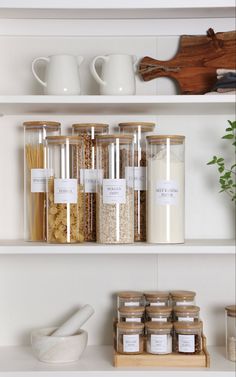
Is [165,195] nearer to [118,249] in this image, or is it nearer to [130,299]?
[118,249]

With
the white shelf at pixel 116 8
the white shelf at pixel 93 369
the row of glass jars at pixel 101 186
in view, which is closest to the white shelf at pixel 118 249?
the row of glass jars at pixel 101 186

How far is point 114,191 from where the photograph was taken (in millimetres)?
1691

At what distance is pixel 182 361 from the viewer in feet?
5.56

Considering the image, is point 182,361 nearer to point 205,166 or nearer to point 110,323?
point 110,323

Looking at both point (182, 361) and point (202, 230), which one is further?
point (202, 230)

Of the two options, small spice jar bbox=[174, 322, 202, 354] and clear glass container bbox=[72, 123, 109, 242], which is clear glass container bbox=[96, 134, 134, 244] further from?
small spice jar bbox=[174, 322, 202, 354]

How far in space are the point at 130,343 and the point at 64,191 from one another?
40cm

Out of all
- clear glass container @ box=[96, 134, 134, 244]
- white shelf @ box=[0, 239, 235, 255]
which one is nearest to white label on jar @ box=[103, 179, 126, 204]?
clear glass container @ box=[96, 134, 134, 244]

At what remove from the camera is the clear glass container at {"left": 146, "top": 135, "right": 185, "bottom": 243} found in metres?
1.71

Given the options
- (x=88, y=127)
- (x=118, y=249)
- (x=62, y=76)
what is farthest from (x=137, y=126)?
(x=118, y=249)

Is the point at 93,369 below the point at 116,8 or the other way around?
below

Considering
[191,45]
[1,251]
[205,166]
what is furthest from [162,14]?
[1,251]

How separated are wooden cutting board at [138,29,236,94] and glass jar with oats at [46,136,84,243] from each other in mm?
301

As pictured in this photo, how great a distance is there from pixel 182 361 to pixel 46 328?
0.37 m
